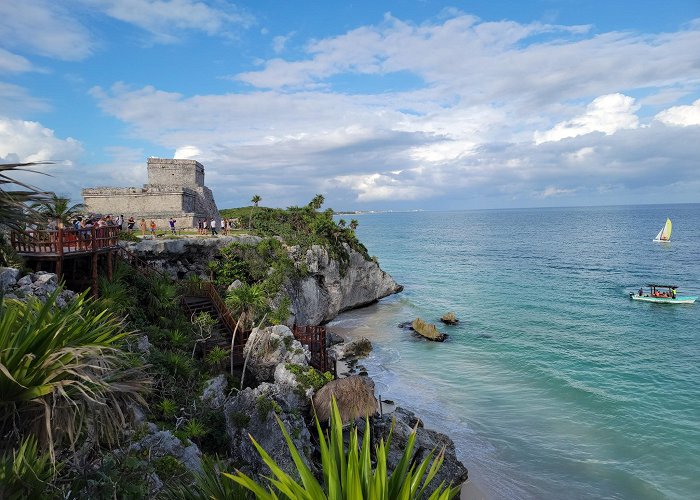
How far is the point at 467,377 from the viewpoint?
23.9 metres

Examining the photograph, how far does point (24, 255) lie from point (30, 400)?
1446 cm

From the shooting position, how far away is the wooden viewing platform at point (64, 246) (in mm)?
15023

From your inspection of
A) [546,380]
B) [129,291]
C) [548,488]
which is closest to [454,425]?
[548,488]

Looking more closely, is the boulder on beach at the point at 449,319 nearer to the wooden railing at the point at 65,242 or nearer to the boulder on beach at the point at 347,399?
the boulder on beach at the point at 347,399

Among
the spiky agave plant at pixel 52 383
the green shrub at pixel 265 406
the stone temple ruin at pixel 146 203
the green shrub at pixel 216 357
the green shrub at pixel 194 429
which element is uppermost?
the stone temple ruin at pixel 146 203

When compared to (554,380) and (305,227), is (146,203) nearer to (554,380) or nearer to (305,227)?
(305,227)

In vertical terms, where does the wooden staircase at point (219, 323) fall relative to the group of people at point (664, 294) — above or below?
above

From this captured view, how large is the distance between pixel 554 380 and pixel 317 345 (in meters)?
13.0

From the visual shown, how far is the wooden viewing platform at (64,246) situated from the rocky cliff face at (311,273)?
20.9ft

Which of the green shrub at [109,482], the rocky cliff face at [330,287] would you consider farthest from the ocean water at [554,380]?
the green shrub at [109,482]

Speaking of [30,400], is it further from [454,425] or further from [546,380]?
[546,380]

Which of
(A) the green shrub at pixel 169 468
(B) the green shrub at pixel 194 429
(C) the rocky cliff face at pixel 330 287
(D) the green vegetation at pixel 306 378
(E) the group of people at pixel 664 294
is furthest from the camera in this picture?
(E) the group of people at pixel 664 294

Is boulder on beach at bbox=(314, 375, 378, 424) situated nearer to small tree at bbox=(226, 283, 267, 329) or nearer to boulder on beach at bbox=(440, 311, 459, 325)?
small tree at bbox=(226, 283, 267, 329)

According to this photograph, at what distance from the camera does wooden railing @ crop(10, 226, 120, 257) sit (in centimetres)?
1495
